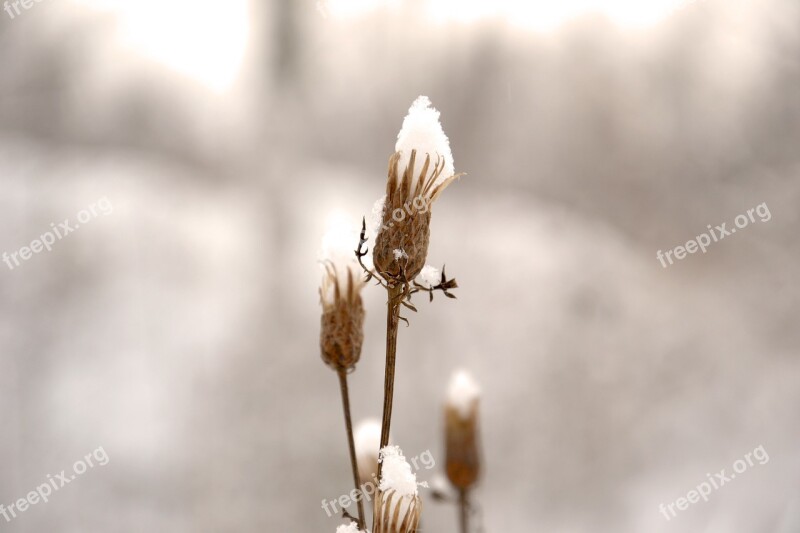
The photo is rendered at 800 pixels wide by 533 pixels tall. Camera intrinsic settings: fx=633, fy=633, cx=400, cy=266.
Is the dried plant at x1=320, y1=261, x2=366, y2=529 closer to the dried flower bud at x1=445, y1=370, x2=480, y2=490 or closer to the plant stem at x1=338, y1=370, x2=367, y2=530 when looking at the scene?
the plant stem at x1=338, y1=370, x2=367, y2=530

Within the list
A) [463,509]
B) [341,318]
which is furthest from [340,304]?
[463,509]

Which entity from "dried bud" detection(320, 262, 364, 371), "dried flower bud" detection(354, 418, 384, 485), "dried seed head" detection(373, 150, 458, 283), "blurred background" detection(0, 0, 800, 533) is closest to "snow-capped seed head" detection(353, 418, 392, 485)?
"dried flower bud" detection(354, 418, 384, 485)

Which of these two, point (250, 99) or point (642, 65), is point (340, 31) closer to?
point (250, 99)

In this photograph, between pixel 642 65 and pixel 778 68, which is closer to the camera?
pixel 778 68

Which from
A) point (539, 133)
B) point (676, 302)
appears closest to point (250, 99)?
point (539, 133)

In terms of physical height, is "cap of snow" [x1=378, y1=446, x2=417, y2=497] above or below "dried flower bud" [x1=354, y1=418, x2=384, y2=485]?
below

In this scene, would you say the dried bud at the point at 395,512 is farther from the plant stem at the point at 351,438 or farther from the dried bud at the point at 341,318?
the dried bud at the point at 341,318

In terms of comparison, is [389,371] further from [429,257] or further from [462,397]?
[429,257]
